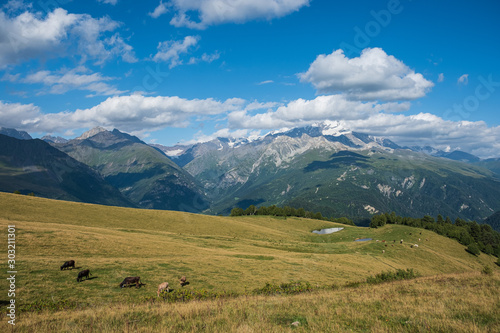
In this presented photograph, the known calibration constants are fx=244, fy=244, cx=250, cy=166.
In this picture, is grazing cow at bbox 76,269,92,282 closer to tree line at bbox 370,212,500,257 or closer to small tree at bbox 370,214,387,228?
tree line at bbox 370,212,500,257

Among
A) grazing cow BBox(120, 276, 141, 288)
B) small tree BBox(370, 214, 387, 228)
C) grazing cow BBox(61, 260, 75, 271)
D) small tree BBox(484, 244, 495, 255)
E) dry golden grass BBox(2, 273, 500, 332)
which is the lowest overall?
small tree BBox(484, 244, 495, 255)

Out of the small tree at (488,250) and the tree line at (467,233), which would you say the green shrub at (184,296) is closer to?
the tree line at (467,233)

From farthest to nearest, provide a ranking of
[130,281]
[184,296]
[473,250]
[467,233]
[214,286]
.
Result: [467,233] → [473,250] → [214,286] → [130,281] → [184,296]

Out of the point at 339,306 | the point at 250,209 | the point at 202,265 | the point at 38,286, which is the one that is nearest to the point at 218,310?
the point at 339,306

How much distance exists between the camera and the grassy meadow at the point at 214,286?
1270 centimetres

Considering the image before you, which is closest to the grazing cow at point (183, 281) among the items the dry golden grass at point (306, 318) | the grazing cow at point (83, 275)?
the grazing cow at point (83, 275)

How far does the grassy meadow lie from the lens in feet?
41.7

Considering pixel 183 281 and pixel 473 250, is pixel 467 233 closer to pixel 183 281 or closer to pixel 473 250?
pixel 473 250

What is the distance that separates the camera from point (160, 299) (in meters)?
21.8

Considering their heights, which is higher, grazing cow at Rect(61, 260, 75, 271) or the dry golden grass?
the dry golden grass

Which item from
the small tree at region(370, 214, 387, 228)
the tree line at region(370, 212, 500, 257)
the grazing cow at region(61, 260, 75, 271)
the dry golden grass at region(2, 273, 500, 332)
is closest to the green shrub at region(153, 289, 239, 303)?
the dry golden grass at region(2, 273, 500, 332)

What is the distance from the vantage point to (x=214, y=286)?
92.8 ft

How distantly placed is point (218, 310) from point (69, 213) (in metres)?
70.4

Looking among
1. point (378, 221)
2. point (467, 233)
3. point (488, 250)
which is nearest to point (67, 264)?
point (378, 221)
